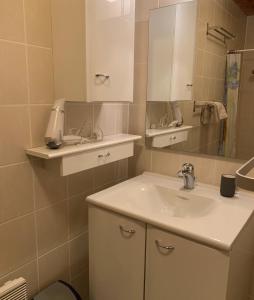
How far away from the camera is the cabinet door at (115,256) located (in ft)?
3.65

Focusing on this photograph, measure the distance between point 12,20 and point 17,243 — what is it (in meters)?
0.94

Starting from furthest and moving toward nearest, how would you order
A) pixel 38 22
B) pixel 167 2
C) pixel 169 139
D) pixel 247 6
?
pixel 169 139
pixel 167 2
pixel 247 6
pixel 38 22

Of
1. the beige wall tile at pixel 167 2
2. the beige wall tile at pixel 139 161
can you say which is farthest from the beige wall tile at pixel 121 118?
the beige wall tile at pixel 167 2

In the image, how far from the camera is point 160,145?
61.9 inches

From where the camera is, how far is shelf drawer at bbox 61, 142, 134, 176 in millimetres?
1128

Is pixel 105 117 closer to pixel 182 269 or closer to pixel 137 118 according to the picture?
pixel 137 118

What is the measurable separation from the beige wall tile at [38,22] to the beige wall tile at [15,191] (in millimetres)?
543

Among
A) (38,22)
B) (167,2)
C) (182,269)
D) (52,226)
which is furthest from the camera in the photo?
(167,2)

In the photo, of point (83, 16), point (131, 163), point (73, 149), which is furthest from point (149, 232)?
point (83, 16)

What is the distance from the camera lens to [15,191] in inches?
43.9

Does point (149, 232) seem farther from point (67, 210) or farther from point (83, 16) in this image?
point (83, 16)

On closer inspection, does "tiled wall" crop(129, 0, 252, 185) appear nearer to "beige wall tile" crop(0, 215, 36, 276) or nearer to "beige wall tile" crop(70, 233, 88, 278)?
"beige wall tile" crop(70, 233, 88, 278)

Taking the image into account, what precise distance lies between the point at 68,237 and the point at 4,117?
2.42ft

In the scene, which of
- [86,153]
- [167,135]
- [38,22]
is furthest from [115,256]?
[38,22]
